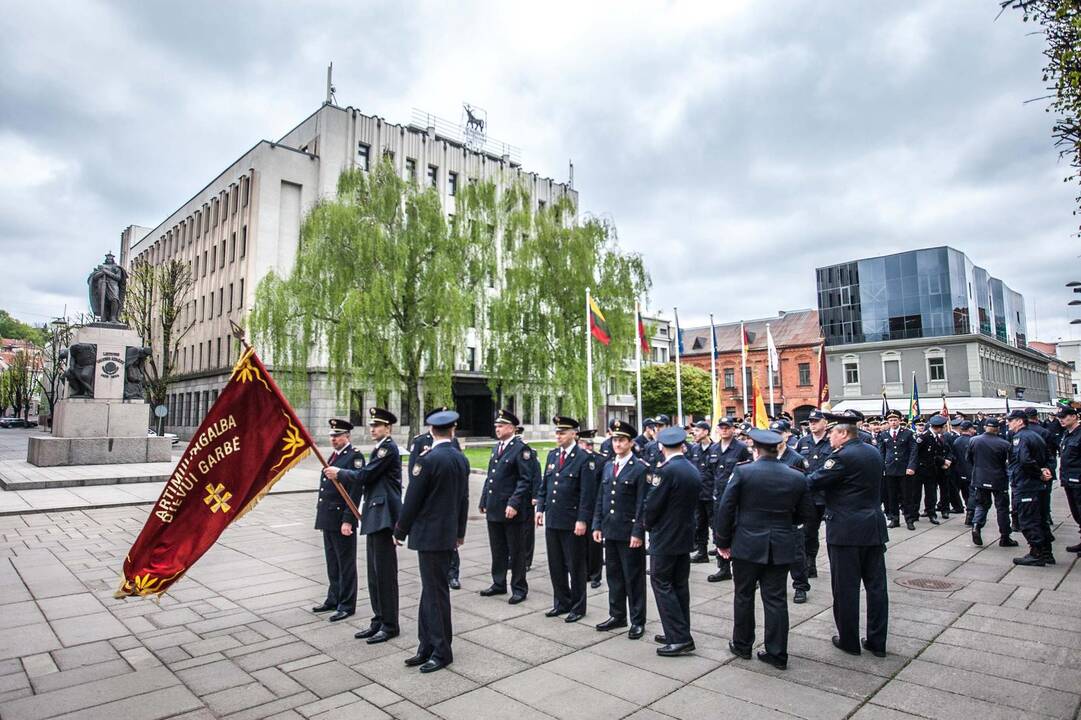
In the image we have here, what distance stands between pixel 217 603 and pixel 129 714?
114 inches

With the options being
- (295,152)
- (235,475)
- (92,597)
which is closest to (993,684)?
(235,475)

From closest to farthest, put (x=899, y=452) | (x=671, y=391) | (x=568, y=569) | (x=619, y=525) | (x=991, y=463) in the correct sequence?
(x=619, y=525) → (x=568, y=569) → (x=991, y=463) → (x=899, y=452) → (x=671, y=391)

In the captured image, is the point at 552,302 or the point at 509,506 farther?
the point at 552,302

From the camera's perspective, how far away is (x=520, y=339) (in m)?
32.2

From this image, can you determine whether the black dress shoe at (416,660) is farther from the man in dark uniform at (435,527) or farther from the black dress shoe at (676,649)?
the black dress shoe at (676,649)

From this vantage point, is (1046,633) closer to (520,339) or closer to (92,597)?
(92,597)

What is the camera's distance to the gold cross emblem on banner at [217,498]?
586 cm

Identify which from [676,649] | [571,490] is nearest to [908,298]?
[571,490]

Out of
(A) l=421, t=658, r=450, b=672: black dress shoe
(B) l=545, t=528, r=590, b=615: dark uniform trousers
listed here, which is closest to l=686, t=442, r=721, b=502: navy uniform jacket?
(B) l=545, t=528, r=590, b=615: dark uniform trousers

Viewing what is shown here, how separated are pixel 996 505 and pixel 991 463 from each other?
2.12ft

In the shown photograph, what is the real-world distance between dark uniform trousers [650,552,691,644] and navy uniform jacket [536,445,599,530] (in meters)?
1.31

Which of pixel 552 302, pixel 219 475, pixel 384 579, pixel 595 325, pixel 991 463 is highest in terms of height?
pixel 552 302

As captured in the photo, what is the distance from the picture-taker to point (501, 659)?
5.44 m

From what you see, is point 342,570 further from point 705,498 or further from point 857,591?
point 705,498
